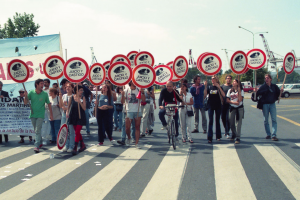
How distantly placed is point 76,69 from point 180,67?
127 inches

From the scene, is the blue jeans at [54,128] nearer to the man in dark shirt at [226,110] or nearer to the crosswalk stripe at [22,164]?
the crosswalk stripe at [22,164]

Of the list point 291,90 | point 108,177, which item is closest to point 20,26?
point 291,90

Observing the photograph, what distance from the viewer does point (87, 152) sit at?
7.44m

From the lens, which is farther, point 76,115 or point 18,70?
point 18,70

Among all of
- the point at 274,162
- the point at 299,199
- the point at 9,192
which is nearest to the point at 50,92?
the point at 9,192

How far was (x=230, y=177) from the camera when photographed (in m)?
5.18

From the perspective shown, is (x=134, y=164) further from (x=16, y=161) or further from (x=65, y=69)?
(x=65, y=69)

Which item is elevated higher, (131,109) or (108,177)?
(131,109)

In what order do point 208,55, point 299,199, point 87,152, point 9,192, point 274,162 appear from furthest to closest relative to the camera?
1. point 208,55
2. point 87,152
3. point 274,162
4. point 9,192
5. point 299,199

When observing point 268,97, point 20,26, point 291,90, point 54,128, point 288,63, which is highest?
point 20,26

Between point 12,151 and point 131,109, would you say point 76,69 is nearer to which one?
point 131,109

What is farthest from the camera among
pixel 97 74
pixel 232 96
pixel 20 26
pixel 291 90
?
pixel 20 26

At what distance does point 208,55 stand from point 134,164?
430 cm

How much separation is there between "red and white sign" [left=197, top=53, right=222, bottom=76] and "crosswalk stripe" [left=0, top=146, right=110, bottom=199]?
4055 mm
